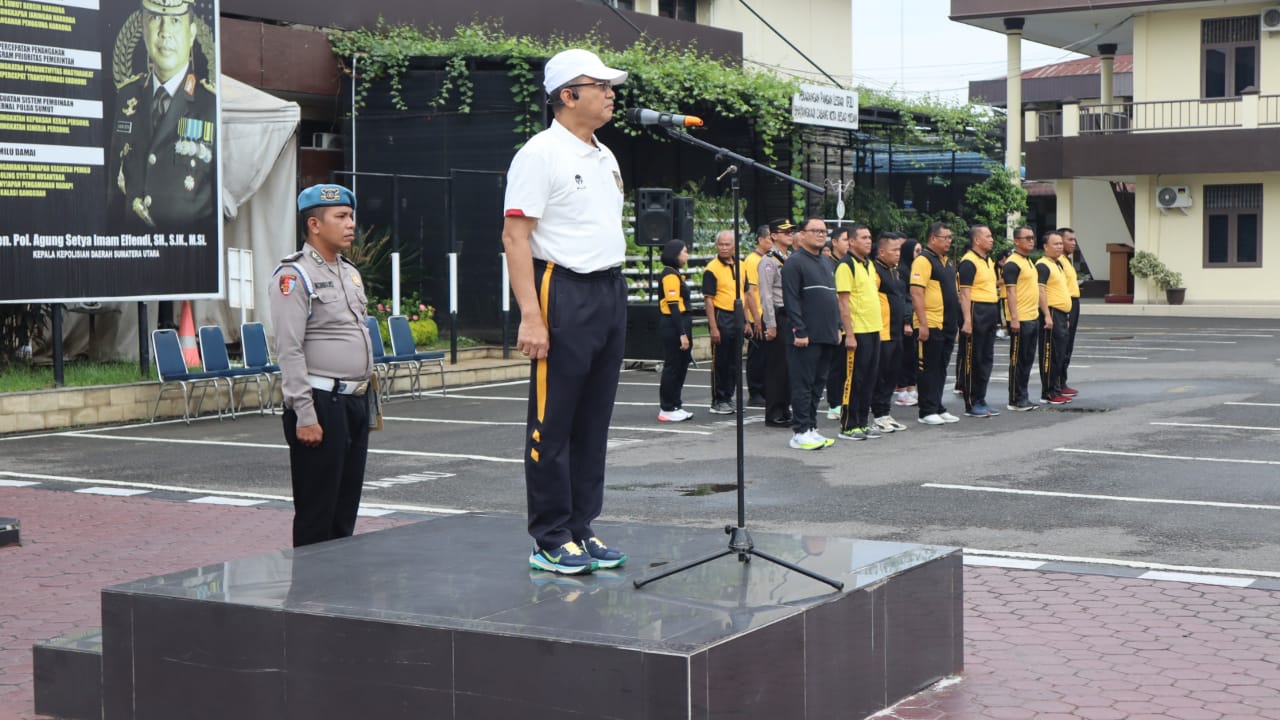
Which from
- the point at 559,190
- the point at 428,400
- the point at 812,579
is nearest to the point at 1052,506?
the point at 812,579

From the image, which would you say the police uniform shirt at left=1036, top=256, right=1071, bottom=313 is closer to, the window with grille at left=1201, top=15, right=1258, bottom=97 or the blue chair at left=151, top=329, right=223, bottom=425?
the blue chair at left=151, top=329, right=223, bottom=425

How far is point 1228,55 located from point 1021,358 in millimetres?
24615

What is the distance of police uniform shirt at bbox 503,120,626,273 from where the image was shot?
570 cm

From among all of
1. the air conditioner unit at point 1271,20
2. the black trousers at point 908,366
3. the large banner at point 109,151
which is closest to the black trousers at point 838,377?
the black trousers at point 908,366

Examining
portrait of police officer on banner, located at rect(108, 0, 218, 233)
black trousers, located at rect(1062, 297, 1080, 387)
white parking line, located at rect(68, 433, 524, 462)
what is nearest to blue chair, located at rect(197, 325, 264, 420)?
portrait of police officer on banner, located at rect(108, 0, 218, 233)

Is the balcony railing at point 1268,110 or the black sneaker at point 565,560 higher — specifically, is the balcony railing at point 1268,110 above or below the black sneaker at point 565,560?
above

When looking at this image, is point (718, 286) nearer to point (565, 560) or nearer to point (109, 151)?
point (109, 151)

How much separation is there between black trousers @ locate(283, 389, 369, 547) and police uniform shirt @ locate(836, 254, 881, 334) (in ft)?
25.2

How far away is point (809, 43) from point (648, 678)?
36871 mm

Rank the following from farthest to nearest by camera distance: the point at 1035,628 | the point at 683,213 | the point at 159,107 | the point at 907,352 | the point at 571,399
Answer: the point at 907,352 < the point at 159,107 < the point at 683,213 < the point at 1035,628 < the point at 571,399

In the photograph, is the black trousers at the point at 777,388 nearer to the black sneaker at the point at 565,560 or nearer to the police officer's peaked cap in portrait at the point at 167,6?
the police officer's peaked cap in portrait at the point at 167,6

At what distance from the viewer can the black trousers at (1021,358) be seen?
650 inches

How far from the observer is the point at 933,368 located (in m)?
15.5

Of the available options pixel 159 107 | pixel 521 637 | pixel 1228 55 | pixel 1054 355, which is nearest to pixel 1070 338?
pixel 1054 355
